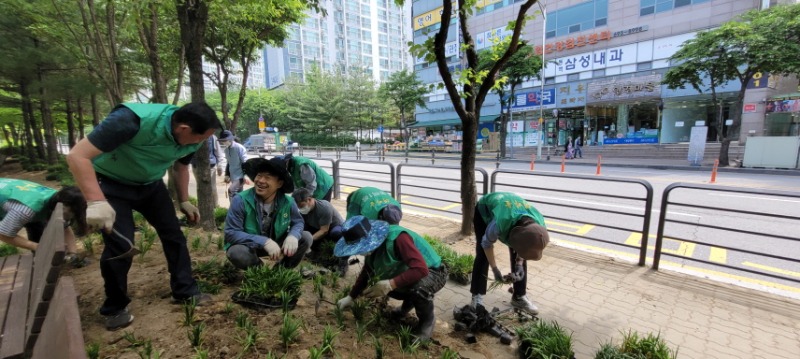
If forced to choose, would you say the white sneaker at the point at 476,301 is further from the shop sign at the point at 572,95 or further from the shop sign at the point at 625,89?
the shop sign at the point at 572,95

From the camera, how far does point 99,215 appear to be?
2.04 m

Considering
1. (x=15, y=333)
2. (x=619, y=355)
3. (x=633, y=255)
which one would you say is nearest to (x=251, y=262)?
(x=15, y=333)

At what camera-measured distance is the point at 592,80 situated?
87.3 ft

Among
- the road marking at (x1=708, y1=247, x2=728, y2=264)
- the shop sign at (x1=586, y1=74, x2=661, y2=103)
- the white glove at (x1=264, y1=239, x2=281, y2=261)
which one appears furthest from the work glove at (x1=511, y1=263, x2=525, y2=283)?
the shop sign at (x1=586, y1=74, x2=661, y2=103)

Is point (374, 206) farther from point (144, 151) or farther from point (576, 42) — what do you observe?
point (576, 42)

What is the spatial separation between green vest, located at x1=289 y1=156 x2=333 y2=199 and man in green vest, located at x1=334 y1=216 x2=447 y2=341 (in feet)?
6.66

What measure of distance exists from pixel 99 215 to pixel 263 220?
46.6 inches

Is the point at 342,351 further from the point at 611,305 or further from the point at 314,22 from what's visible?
the point at 314,22

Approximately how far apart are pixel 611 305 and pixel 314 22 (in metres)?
74.0

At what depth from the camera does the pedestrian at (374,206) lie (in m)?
3.15

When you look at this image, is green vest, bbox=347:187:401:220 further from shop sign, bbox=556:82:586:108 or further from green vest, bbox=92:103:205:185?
shop sign, bbox=556:82:586:108

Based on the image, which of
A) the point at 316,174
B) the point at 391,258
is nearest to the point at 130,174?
the point at 391,258

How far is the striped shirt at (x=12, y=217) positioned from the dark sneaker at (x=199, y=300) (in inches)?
62.7

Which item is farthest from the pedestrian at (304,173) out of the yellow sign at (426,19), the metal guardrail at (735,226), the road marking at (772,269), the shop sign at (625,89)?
the yellow sign at (426,19)
